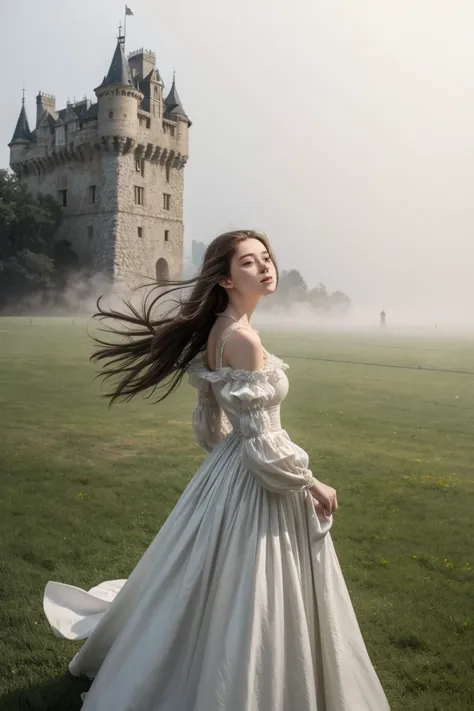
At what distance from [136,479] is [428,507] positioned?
1.57 meters

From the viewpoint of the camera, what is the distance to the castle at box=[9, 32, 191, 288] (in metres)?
7.27

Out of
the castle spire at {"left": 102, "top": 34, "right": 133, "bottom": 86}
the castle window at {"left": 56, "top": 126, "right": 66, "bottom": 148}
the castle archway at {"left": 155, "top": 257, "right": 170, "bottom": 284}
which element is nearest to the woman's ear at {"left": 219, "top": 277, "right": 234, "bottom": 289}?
the castle spire at {"left": 102, "top": 34, "right": 133, "bottom": 86}

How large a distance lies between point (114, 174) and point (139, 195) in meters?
0.68

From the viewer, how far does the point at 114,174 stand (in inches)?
298

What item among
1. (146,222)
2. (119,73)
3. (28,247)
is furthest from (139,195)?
(28,247)

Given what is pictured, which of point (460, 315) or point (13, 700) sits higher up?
point (460, 315)

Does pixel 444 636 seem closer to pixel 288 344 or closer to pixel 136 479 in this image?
pixel 136 479

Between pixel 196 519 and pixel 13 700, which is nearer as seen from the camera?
pixel 196 519

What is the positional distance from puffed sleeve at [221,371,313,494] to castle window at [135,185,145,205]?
22.9 ft

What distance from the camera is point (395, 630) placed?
2191mm

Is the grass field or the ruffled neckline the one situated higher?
the ruffled neckline

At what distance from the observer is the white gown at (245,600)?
1367mm

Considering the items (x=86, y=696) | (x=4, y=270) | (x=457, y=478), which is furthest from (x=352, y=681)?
(x=4, y=270)

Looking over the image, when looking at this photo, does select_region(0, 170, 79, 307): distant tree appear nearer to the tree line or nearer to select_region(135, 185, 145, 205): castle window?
select_region(135, 185, 145, 205): castle window
